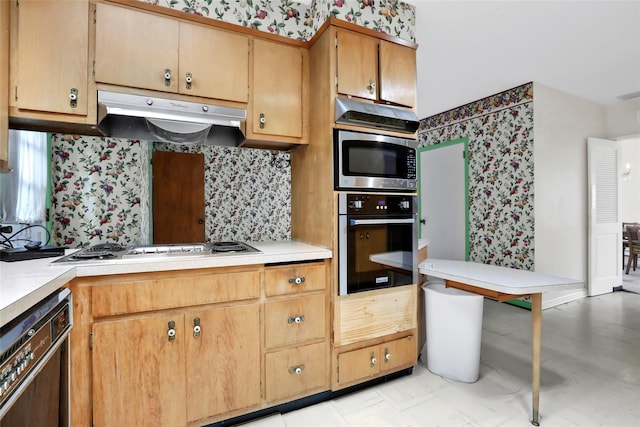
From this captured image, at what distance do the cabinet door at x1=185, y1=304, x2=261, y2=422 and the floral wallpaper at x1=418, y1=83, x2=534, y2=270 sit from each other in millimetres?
3273

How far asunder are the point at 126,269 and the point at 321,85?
1436 mm

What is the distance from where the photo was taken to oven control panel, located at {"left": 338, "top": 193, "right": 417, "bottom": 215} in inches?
69.0

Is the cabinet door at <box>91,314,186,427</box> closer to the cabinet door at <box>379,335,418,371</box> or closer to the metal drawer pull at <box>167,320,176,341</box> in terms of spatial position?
the metal drawer pull at <box>167,320,176,341</box>

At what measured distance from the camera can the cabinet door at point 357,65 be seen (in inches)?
70.8

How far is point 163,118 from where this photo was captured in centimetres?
164

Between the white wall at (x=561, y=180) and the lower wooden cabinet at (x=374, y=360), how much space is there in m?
2.34

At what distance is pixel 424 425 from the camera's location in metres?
1.58

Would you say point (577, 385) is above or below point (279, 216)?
below

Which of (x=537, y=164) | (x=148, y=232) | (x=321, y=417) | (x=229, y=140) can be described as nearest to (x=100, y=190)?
(x=148, y=232)

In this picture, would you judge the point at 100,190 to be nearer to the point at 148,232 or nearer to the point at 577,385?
the point at 148,232

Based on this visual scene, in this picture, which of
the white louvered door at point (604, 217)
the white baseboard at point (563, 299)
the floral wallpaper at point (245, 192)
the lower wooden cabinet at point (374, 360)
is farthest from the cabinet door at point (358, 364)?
the white louvered door at point (604, 217)

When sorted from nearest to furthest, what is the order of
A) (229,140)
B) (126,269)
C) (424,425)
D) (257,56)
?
(126,269)
(424,425)
(257,56)
(229,140)

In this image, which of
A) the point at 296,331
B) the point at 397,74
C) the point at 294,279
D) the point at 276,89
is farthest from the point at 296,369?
the point at 397,74

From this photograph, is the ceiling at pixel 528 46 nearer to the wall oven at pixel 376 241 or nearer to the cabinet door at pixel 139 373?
the wall oven at pixel 376 241
